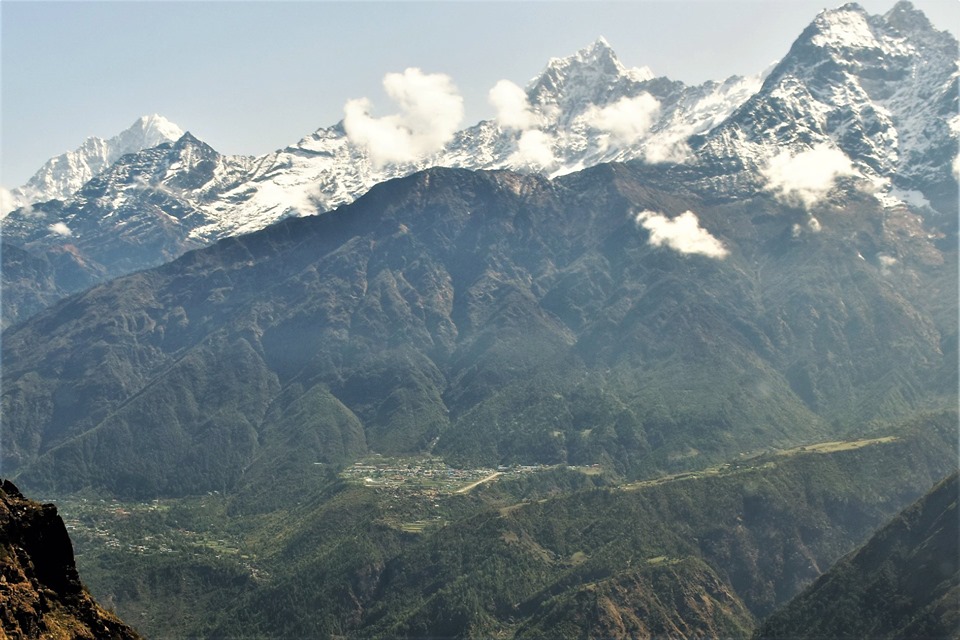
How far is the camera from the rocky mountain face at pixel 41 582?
121 meters

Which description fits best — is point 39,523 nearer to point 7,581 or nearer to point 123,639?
point 7,581

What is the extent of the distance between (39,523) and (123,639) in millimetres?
18792

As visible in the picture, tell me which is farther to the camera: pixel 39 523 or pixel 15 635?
pixel 39 523

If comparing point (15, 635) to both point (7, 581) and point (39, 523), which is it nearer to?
point (7, 581)

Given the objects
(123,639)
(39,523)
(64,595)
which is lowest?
(123,639)

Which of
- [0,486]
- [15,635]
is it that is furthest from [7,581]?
[0,486]

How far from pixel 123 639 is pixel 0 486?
25.5m

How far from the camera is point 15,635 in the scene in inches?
4621

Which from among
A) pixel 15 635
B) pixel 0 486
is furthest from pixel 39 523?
pixel 15 635

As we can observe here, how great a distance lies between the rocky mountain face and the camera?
12112cm

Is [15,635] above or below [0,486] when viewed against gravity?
below

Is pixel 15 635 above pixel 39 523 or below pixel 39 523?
below

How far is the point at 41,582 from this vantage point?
129 meters

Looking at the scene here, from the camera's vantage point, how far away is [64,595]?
130 meters
